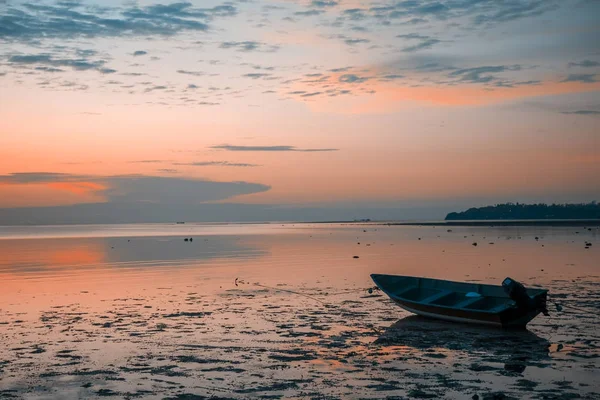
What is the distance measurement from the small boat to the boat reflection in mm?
398

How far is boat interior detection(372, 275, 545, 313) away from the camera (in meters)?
22.8

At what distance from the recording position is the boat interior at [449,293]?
2280 centimetres

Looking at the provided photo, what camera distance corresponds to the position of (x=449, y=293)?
79.9 feet

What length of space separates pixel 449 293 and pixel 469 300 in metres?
1.40

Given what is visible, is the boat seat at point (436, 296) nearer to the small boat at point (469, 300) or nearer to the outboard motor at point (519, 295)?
the small boat at point (469, 300)

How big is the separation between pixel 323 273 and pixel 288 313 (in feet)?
54.2

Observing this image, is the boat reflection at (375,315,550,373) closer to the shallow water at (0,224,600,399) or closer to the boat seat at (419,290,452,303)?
the shallow water at (0,224,600,399)

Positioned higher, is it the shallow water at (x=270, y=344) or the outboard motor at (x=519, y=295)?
the outboard motor at (x=519, y=295)

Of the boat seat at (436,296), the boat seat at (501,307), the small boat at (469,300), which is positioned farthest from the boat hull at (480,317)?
the boat seat at (436,296)

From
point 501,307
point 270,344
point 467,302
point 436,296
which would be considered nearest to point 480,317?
point 501,307

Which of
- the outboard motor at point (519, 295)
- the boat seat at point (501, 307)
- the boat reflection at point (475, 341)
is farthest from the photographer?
the boat seat at point (501, 307)

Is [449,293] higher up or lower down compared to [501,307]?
higher up

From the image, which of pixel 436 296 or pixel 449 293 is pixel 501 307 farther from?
pixel 436 296

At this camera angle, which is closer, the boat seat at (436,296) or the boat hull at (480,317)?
the boat hull at (480,317)
